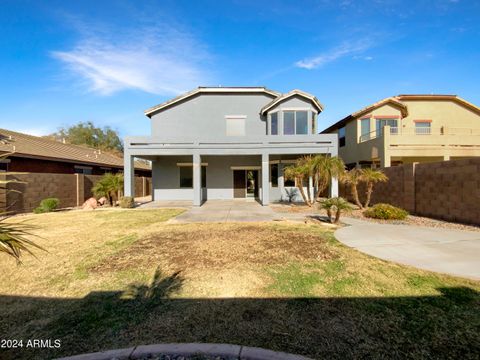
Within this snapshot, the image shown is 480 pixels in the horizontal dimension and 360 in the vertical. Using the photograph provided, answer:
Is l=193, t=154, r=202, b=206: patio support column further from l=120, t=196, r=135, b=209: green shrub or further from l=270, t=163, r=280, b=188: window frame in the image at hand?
l=270, t=163, r=280, b=188: window frame

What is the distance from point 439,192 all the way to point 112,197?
62.5ft

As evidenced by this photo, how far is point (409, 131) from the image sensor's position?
70.1ft

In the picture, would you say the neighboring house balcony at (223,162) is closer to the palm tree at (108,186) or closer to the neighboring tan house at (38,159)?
the palm tree at (108,186)

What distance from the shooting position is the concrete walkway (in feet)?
16.5

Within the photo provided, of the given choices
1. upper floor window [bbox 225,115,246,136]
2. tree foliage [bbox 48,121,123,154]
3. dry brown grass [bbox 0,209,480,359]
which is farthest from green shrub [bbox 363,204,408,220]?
tree foliage [bbox 48,121,123,154]

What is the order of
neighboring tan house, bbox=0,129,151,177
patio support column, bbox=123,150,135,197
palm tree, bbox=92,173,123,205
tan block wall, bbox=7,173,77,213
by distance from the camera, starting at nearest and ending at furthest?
tan block wall, bbox=7,173,77,213 → neighboring tan house, bbox=0,129,151,177 → patio support column, bbox=123,150,135,197 → palm tree, bbox=92,173,123,205

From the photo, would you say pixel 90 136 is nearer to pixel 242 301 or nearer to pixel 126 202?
pixel 126 202

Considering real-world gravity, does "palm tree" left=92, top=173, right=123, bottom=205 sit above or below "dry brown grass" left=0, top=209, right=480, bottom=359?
above

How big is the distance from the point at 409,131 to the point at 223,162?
17.2 meters

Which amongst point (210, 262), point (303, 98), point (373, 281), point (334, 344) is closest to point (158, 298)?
point (210, 262)

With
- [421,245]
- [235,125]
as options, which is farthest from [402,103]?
[421,245]

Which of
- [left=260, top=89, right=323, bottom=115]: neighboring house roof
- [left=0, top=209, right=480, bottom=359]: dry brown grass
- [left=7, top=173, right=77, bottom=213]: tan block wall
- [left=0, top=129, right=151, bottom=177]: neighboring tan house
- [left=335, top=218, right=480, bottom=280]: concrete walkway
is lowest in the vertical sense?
[left=0, top=209, right=480, bottom=359]: dry brown grass

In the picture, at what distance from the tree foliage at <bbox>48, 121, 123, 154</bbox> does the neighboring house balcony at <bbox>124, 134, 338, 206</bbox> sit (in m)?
41.8

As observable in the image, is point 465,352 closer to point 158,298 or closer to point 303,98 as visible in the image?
point 158,298
